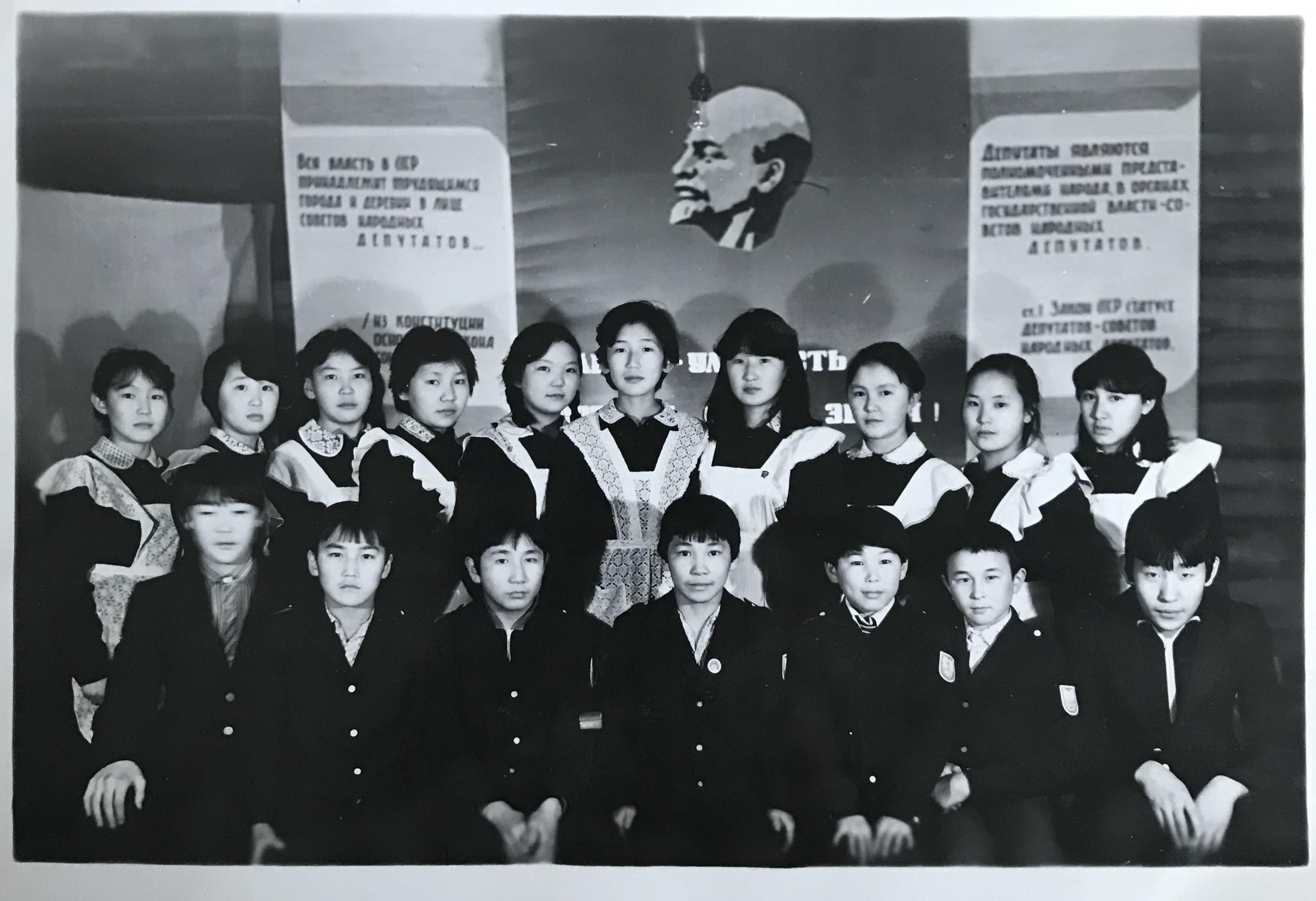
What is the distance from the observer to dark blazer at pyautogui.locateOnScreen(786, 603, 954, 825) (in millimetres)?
1229

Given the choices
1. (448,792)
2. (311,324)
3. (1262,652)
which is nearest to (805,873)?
(448,792)

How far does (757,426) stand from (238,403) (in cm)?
60

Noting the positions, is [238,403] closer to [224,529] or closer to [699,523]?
[224,529]

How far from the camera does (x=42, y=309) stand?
1.25 m

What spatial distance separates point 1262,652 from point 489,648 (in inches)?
34.9

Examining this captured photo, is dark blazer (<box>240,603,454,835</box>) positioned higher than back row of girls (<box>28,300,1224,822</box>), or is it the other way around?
back row of girls (<box>28,300,1224,822</box>)

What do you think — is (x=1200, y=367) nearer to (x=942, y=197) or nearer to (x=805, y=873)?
(x=942, y=197)

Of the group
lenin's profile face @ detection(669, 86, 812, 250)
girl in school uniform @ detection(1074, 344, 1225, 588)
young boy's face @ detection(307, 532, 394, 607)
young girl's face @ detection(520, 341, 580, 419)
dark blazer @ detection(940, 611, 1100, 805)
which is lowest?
dark blazer @ detection(940, 611, 1100, 805)

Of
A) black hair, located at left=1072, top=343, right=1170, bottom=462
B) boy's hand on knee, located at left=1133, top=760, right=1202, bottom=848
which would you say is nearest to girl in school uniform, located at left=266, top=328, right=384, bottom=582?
black hair, located at left=1072, top=343, right=1170, bottom=462

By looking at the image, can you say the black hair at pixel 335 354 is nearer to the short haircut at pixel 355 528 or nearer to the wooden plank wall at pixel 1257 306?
the short haircut at pixel 355 528

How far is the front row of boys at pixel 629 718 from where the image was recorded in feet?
4.03

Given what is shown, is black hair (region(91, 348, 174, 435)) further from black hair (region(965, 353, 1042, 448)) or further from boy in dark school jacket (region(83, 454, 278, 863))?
black hair (region(965, 353, 1042, 448))

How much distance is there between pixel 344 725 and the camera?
4.03 feet

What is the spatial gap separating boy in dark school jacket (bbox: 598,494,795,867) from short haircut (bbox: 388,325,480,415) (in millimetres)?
335
